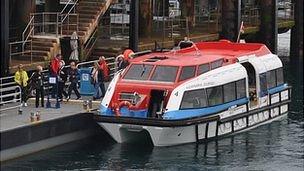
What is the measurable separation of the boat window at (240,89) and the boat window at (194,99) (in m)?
2.58

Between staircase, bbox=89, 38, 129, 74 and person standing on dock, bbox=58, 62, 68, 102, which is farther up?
staircase, bbox=89, 38, 129, 74

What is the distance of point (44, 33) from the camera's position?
37531mm

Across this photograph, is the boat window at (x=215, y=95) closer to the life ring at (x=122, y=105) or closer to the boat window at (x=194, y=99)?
the boat window at (x=194, y=99)

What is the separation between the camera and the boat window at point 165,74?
27.8 meters

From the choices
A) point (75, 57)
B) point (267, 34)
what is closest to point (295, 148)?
point (75, 57)

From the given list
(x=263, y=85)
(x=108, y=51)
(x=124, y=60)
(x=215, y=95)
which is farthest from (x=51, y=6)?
(x=215, y=95)

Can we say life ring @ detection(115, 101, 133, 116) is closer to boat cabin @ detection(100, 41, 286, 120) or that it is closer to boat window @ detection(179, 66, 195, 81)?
boat cabin @ detection(100, 41, 286, 120)

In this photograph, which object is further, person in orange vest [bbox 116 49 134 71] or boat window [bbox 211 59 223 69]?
person in orange vest [bbox 116 49 134 71]

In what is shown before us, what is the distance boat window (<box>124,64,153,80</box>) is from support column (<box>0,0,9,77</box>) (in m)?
4.30

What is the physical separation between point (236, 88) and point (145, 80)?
396 centimetres

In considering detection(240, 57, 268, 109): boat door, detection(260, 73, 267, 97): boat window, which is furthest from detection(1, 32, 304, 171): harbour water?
detection(260, 73, 267, 97): boat window

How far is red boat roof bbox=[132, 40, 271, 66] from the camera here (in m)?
28.9

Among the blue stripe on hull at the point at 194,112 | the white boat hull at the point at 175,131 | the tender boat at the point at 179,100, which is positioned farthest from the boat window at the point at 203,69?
the white boat hull at the point at 175,131

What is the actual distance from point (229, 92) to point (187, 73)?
2.31m
